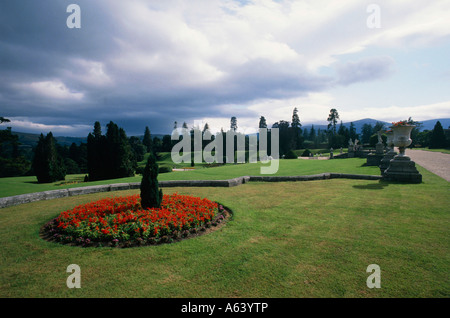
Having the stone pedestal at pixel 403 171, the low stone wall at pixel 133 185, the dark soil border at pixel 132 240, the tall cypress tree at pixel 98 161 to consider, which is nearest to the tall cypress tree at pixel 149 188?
the dark soil border at pixel 132 240

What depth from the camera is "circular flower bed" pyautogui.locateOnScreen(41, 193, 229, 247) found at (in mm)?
5152

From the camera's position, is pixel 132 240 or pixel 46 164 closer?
pixel 132 240

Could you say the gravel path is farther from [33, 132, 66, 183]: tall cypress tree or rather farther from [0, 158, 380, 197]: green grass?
[33, 132, 66, 183]: tall cypress tree

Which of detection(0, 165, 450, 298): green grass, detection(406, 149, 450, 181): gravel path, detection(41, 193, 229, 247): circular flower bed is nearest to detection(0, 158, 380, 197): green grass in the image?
detection(406, 149, 450, 181): gravel path

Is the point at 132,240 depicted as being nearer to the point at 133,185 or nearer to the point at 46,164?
the point at 133,185

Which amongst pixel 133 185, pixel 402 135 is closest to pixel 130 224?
pixel 133 185

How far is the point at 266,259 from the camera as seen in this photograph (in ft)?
13.4

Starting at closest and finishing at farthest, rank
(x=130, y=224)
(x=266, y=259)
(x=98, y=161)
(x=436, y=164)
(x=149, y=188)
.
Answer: (x=266, y=259) → (x=130, y=224) → (x=149, y=188) → (x=436, y=164) → (x=98, y=161)

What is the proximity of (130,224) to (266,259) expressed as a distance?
3.71 m

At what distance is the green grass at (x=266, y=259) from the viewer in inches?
129

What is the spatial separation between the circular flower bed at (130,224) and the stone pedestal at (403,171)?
9.63 meters

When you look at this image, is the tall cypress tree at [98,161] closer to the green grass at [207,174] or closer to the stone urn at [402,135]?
the green grass at [207,174]
